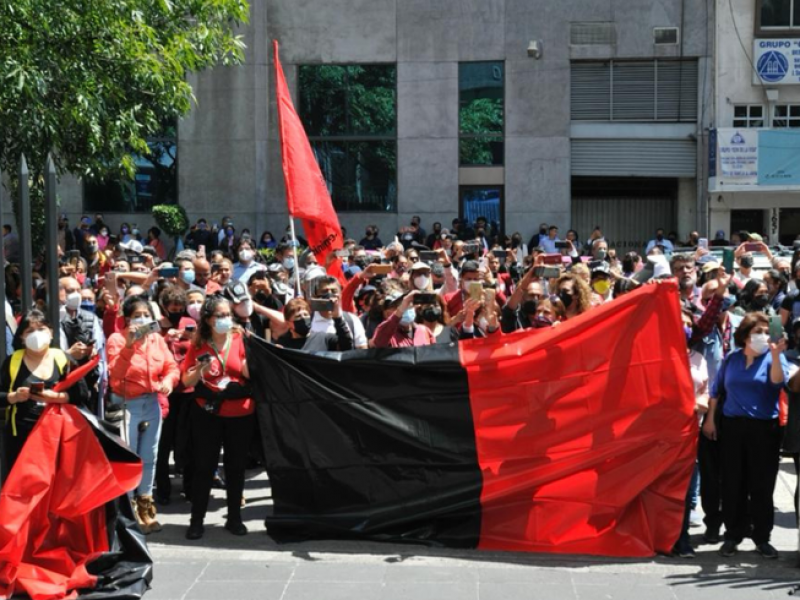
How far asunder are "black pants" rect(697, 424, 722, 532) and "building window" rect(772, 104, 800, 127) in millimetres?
21103

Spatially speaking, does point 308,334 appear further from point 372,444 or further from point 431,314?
point 372,444

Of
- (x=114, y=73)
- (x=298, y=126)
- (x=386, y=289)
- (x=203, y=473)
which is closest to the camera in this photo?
(x=203, y=473)

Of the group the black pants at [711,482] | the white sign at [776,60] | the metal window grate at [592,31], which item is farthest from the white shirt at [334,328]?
the white sign at [776,60]

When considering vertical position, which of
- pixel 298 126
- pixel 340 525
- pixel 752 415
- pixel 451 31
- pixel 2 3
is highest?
pixel 451 31

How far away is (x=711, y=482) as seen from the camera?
325 inches

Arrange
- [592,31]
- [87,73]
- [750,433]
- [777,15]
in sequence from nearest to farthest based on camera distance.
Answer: [750,433], [87,73], [592,31], [777,15]

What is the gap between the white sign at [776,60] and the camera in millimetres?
27438

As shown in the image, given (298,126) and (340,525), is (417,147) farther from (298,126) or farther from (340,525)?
(340,525)

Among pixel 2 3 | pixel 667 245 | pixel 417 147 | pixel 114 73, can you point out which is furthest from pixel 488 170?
pixel 2 3

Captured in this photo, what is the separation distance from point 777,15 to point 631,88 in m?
3.80

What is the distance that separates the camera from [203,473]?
847cm

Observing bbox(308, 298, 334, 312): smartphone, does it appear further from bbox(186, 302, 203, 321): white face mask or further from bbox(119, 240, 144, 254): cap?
bbox(119, 240, 144, 254): cap

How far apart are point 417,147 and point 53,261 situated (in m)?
20.8

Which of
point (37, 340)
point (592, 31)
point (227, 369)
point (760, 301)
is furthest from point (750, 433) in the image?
point (592, 31)
